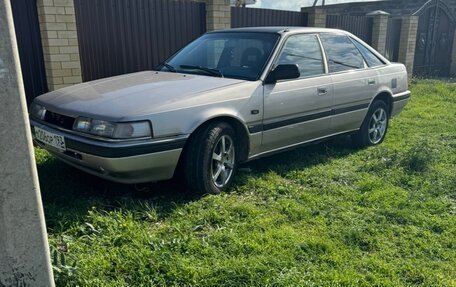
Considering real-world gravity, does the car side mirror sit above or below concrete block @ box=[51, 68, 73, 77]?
above

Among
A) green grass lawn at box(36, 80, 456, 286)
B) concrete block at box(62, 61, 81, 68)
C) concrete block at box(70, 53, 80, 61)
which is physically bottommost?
green grass lawn at box(36, 80, 456, 286)

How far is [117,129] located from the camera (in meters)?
3.38

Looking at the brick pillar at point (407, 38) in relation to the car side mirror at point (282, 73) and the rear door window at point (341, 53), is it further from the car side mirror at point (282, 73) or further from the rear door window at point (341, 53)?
the car side mirror at point (282, 73)

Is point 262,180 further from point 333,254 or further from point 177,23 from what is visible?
point 177,23

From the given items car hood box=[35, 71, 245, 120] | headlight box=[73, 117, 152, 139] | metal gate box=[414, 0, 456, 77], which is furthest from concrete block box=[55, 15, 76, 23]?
metal gate box=[414, 0, 456, 77]

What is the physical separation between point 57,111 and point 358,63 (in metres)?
3.82

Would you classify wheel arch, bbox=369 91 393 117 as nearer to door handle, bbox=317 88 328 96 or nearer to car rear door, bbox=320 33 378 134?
car rear door, bbox=320 33 378 134

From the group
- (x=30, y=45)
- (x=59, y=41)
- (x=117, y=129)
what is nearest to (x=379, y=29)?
(x=59, y=41)

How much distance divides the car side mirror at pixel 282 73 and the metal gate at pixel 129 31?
336 centimetres

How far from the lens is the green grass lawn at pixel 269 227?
2.79 metres

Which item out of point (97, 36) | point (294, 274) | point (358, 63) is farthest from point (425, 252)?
point (97, 36)

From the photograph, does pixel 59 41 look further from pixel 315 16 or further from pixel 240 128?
pixel 315 16

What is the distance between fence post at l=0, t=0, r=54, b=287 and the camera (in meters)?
1.79

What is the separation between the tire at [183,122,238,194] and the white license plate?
41.3 inches
